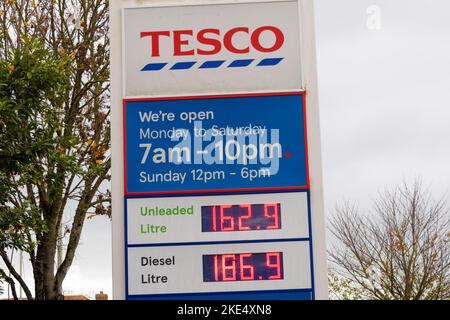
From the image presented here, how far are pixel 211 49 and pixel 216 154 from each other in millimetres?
1380

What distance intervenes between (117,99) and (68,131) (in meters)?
13.8

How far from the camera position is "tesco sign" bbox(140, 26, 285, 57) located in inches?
459

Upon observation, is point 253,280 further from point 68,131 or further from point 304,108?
point 68,131

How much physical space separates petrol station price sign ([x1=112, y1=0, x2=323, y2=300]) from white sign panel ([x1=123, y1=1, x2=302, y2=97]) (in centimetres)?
1

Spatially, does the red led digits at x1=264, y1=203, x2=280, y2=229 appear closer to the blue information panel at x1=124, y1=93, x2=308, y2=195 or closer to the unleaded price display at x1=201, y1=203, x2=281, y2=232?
the unleaded price display at x1=201, y1=203, x2=281, y2=232

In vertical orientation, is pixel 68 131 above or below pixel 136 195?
above

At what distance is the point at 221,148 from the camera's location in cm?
1121

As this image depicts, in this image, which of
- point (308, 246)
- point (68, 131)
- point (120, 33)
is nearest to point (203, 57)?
point (120, 33)

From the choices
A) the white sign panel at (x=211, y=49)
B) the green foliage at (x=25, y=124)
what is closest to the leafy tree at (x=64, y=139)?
the green foliage at (x=25, y=124)

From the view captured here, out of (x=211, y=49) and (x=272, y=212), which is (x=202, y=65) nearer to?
(x=211, y=49)

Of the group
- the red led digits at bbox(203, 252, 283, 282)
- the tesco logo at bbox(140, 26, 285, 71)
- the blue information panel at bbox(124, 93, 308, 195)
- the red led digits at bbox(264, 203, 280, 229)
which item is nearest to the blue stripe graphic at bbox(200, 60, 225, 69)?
the tesco logo at bbox(140, 26, 285, 71)

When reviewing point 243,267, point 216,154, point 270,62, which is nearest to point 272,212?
point 243,267

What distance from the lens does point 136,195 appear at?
1131cm

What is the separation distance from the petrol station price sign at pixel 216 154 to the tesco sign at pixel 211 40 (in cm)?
1
